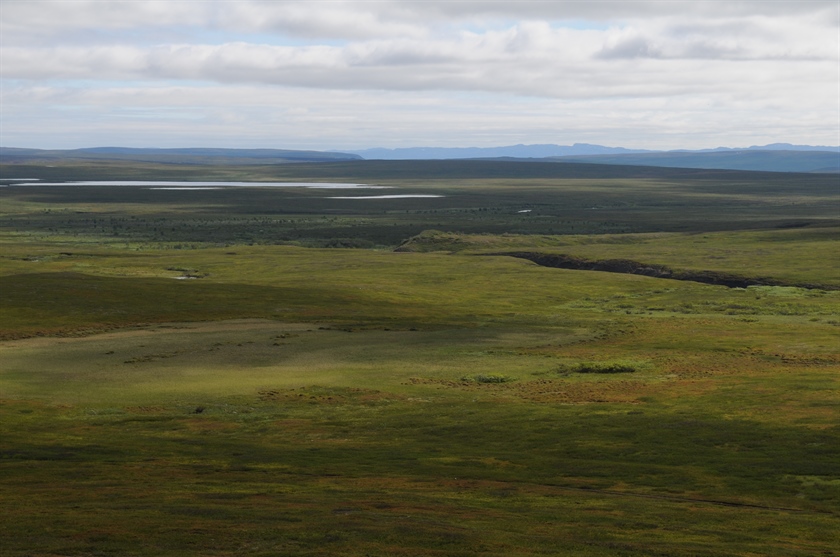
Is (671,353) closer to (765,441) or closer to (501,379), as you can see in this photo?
(501,379)

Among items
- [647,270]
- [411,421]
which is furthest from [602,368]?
[647,270]

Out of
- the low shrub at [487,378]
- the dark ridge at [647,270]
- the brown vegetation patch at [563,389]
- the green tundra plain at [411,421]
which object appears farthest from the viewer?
the dark ridge at [647,270]

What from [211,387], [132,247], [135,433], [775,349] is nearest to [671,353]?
[775,349]

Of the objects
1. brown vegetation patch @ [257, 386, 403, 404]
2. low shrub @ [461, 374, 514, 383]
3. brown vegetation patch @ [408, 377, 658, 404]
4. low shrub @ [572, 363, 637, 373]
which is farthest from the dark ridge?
brown vegetation patch @ [257, 386, 403, 404]

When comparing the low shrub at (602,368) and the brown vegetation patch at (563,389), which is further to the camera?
the low shrub at (602,368)

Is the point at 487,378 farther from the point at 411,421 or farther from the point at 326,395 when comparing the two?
the point at 411,421

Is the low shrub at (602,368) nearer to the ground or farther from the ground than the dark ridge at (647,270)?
farther from the ground

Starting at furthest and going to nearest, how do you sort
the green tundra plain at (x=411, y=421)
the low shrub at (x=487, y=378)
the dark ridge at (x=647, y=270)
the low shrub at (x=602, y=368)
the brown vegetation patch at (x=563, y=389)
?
the dark ridge at (x=647, y=270), the low shrub at (x=602, y=368), the low shrub at (x=487, y=378), the brown vegetation patch at (x=563, y=389), the green tundra plain at (x=411, y=421)

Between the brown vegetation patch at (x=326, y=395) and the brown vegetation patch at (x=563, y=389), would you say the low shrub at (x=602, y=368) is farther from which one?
the brown vegetation patch at (x=326, y=395)

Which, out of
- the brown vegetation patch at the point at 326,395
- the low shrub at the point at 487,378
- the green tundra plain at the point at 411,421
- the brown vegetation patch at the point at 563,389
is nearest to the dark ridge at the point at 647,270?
the green tundra plain at the point at 411,421
